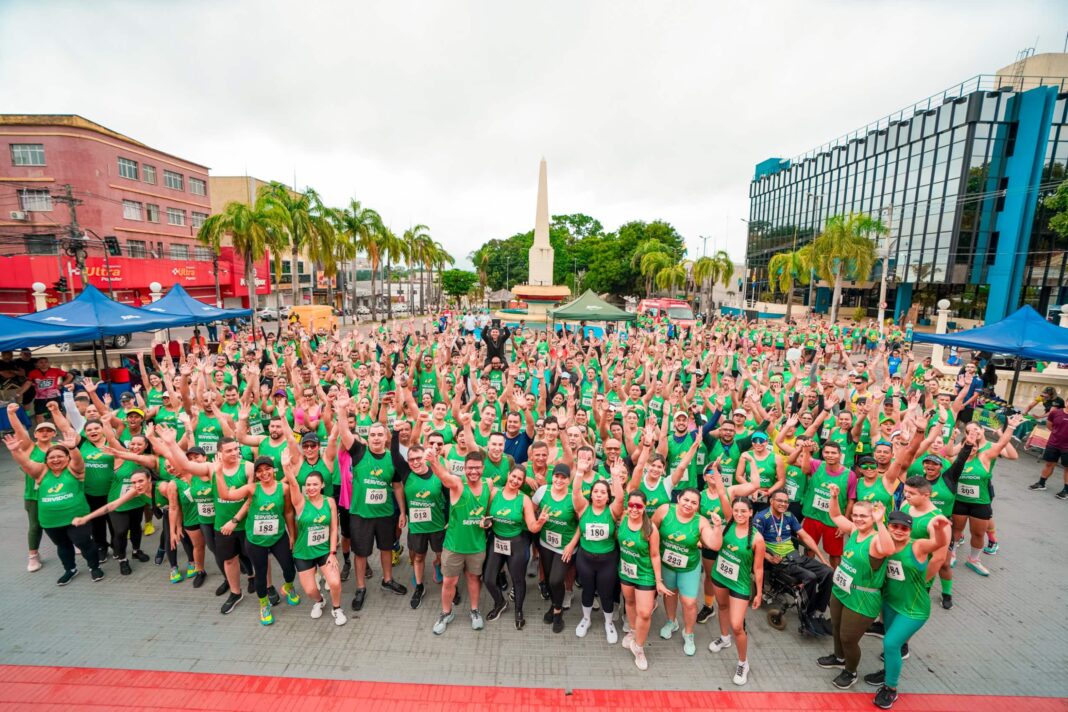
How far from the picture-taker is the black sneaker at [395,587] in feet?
18.4

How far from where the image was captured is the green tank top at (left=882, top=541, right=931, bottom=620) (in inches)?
155

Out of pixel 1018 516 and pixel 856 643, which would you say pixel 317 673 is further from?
pixel 1018 516

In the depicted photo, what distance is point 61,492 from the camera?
5.42 metres

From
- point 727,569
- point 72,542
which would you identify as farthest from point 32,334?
point 727,569

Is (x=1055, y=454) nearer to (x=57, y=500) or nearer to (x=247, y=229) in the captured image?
(x=57, y=500)

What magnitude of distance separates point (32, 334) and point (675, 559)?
42.5 feet

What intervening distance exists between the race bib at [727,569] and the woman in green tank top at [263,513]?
169 inches

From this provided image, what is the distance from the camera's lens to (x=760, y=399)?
853cm

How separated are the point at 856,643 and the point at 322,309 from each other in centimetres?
3024

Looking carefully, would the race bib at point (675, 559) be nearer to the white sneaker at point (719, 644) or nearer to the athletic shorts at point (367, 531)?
the white sneaker at point (719, 644)

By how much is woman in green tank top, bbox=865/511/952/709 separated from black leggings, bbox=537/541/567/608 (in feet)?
9.36

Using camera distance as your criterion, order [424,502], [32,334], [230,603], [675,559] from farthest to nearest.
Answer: [32,334] → [230,603] → [424,502] → [675,559]

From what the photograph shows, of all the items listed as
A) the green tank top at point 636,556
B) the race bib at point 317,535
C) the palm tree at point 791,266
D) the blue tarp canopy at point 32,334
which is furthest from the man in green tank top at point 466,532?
the palm tree at point 791,266

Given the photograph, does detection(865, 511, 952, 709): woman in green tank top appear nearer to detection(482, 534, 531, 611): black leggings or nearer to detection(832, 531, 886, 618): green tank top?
detection(832, 531, 886, 618): green tank top
